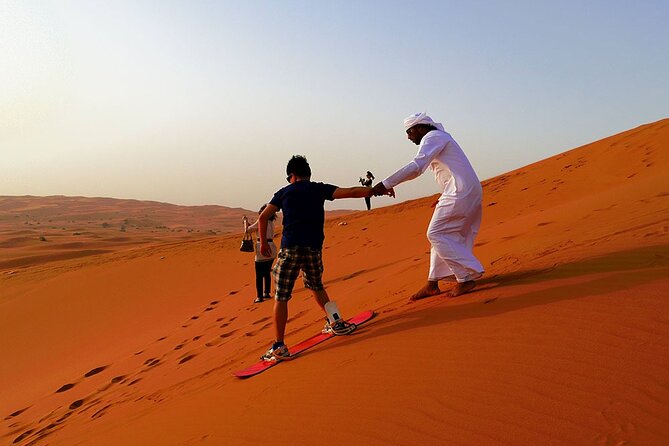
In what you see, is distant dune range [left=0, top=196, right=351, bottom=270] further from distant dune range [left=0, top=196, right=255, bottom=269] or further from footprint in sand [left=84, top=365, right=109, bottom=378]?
footprint in sand [left=84, top=365, right=109, bottom=378]

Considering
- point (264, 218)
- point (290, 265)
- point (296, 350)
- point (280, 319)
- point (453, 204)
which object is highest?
point (264, 218)

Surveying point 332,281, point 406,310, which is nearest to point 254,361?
point 406,310

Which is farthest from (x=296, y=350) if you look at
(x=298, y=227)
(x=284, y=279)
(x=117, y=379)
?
(x=117, y=379)

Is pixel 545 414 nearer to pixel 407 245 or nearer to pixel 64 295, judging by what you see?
pixel 407 245

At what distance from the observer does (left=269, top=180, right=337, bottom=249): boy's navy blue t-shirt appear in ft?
14.0

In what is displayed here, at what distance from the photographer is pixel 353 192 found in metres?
4.24

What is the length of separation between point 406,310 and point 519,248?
2.29m

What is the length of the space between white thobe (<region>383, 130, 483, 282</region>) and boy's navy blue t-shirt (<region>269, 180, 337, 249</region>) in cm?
90

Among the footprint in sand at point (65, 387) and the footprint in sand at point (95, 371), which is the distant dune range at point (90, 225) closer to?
the footprint in sand at point (95, 371)

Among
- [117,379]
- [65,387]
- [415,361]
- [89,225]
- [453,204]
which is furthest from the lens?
[89,225]

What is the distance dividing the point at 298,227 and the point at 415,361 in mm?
1570

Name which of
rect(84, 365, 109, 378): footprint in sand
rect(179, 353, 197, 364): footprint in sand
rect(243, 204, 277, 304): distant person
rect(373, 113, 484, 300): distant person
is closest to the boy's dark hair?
rect(373, 113, 484, 300): distant person

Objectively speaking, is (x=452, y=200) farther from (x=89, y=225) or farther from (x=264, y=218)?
(x=89, y=225)

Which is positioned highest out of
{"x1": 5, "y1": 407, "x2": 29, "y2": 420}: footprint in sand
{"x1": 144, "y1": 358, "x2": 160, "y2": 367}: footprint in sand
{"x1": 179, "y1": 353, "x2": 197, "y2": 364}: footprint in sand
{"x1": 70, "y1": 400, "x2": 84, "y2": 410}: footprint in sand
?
{"x1": 179, "y1": 353, "x2": 197, "y2": 364}: footprint in sand
